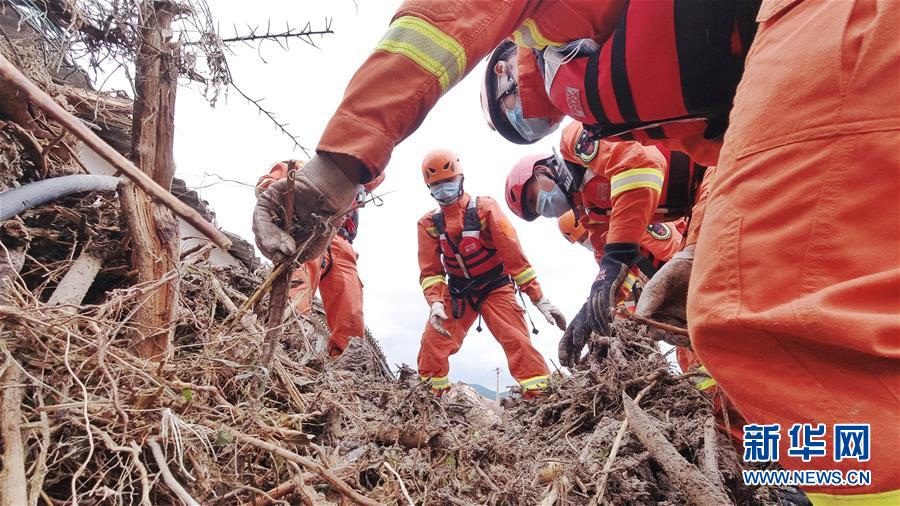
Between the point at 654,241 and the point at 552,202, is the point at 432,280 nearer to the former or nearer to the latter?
the point at 552,202

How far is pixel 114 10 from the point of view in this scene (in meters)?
1.67

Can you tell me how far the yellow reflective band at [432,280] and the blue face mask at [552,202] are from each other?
1.74 m

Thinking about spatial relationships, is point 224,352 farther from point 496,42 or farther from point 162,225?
point 496,42

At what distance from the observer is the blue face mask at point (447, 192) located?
658cm

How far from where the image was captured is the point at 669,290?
175 centimetres

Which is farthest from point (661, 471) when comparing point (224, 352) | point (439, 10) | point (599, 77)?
point (439, 10)

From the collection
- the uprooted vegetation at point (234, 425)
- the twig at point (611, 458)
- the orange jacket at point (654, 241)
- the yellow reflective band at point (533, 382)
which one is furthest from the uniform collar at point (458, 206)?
the twig at point (611, 458)

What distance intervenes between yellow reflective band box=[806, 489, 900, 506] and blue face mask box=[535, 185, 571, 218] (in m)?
4.80

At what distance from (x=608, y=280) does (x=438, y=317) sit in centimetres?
363

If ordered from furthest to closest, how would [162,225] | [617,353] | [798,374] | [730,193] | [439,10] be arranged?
[617,353], [162,225], [439,10], [730,193], [798,374]

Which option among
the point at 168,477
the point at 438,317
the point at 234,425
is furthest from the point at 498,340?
the point at 168,477

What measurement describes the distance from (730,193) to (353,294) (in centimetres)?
540

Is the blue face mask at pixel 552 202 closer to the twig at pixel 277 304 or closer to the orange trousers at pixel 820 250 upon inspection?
the twig at pixel 277 304

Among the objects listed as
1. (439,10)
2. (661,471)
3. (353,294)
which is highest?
(353,294)
